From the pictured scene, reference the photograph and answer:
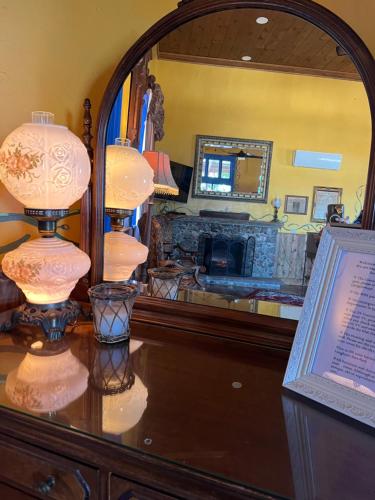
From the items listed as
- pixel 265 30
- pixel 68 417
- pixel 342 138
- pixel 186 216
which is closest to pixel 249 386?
pixel 68 417

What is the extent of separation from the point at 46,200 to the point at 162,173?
1.13 ft

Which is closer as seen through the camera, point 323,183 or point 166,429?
point 166,429

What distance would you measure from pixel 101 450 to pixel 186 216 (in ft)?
2.20

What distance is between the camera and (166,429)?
63 cm

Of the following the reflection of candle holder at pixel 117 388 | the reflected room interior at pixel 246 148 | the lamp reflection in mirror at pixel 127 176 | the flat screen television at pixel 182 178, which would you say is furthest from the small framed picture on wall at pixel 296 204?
the reflection of candle holder at pixel 117 388

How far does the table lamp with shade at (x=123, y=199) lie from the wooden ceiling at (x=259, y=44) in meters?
0.32

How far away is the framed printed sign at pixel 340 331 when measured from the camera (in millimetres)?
703

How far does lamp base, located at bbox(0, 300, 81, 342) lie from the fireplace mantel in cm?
38

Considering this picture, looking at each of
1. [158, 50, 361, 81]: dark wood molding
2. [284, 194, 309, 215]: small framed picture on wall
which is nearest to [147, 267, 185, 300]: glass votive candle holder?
[284, 194, 309, 215]: small framed picture on wall

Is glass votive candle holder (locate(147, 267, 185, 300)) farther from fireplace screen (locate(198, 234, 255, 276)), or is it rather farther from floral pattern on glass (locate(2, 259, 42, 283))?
floral pattern on glass (locate(2, 259, 42, 283))

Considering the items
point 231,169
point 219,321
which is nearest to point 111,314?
point 219,321

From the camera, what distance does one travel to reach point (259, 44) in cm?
99

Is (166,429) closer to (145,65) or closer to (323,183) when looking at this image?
(323,183)

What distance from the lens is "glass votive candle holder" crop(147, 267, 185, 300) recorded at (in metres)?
1.11
